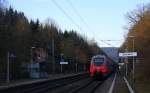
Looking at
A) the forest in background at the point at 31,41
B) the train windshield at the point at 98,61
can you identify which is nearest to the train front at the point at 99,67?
the train windshield at the point at 98,61

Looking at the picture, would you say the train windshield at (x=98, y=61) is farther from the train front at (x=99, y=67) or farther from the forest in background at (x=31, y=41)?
the forest in background at (x=31, y=41)

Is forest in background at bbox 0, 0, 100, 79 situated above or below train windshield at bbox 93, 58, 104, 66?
above

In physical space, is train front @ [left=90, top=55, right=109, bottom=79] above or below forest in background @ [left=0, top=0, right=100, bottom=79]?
below

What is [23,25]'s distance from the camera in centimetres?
11656

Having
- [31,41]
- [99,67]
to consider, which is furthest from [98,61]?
[31,41]

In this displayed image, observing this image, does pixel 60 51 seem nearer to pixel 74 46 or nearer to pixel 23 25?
pixel 74 46

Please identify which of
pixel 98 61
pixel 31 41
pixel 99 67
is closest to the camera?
pixel 99 67

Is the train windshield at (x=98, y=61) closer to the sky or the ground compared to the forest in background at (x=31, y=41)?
closer to the ground

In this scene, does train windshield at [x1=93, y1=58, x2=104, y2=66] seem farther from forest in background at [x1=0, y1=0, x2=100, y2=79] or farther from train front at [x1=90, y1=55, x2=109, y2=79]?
forest in background at [x1=0, y1=0, x2=100, y2=79]

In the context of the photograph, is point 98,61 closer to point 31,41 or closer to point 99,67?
point 99,67

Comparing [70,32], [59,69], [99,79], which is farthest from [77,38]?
[99,79]

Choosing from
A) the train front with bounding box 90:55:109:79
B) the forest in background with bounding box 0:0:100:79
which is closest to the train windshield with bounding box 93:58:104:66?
the train front with bounding box 90:55:109:79

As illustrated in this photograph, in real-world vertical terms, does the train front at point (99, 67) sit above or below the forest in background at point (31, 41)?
below

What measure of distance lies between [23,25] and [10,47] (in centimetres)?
4858
